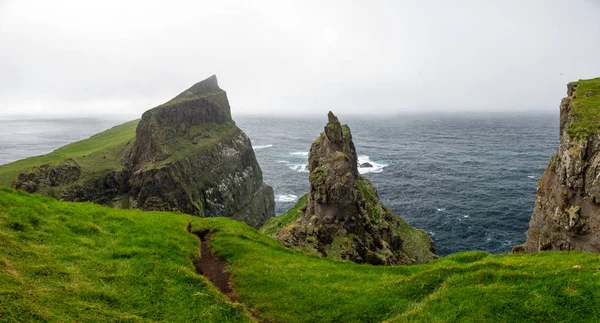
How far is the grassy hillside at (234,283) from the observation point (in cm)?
1417

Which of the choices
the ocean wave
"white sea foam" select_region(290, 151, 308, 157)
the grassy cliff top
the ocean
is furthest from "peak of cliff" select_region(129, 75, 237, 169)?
the grassy cliff top

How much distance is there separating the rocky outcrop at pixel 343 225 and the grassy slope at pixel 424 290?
17173mm

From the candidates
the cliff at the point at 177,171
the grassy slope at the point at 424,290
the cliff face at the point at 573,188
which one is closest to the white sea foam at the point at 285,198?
the cliff at the point at 177,171

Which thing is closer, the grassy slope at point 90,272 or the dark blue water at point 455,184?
the grassy slope at point 90,272

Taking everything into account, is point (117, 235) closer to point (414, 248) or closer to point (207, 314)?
point (207, 314)

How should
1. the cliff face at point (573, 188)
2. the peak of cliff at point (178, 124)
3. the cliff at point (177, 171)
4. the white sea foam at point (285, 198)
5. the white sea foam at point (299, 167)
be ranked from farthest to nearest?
1. the white sea foam at point (299, 167)
2. the white sea foam at point (285, 198)
3. the peak of cliff at point (178, 124)
4. the cliff at point (177, 171)
5. the cliff face at point (573, 188)

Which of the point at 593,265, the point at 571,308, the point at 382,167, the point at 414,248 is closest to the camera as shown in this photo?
the point at 571,308

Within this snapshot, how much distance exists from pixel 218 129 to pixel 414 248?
72038mm

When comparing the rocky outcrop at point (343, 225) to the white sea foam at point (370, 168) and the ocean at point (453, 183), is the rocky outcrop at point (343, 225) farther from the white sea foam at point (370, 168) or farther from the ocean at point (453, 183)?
the white sea foam at point (370, 168)

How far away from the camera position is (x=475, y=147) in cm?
17762

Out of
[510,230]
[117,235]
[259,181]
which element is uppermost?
[117,235]

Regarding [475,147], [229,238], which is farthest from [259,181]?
[475,147]

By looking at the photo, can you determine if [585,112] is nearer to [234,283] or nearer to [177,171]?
[234,283]

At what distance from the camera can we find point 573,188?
117ft
